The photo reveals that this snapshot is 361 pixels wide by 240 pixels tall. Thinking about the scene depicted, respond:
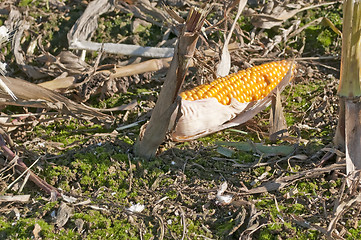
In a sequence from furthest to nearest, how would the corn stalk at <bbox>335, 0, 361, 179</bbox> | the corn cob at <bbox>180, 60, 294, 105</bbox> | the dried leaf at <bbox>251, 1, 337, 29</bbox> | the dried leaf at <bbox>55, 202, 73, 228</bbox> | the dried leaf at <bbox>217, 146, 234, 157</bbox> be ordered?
the dried leaf at <bbox>251, 1, 337, 29</bbox>, the corn cob at <bbox>180, 60, 294, 105</bbox>, the dried leaf at <bbox>217, 146, 234, 157</bbox>, the corn stalk at <bbox>335, 0, 361, 179</bbox>, the dried leaf at <bbox>55, 202, 73, 228</bbox>

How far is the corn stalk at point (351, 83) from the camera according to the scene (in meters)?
2.49

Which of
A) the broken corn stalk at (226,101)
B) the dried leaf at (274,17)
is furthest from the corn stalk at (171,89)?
the dried leaf at (274,17)

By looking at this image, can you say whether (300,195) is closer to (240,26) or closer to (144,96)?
(144,96)

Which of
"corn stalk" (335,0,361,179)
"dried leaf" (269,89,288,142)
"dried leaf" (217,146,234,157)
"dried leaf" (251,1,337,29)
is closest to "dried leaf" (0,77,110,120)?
"dried leaf" (217,146,234,157)

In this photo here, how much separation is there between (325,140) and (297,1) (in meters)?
1.69

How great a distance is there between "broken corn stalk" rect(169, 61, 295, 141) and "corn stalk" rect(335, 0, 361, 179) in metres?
0.59

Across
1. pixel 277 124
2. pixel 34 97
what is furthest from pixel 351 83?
pixel 34 97

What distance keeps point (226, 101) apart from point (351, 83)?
79cm

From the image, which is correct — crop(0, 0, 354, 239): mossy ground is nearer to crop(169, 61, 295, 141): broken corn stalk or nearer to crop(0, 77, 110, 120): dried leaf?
crop(169, 61, 295, 141): broken corn stalk

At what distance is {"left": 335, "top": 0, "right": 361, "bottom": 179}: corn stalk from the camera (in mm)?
2494

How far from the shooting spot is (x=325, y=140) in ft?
9.76

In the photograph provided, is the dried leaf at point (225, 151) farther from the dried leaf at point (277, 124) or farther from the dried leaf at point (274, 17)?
the dried leaf at point (274, 17)

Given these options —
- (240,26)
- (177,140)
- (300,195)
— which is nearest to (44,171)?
(177,140)

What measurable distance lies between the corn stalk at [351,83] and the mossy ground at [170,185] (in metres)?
0.17
